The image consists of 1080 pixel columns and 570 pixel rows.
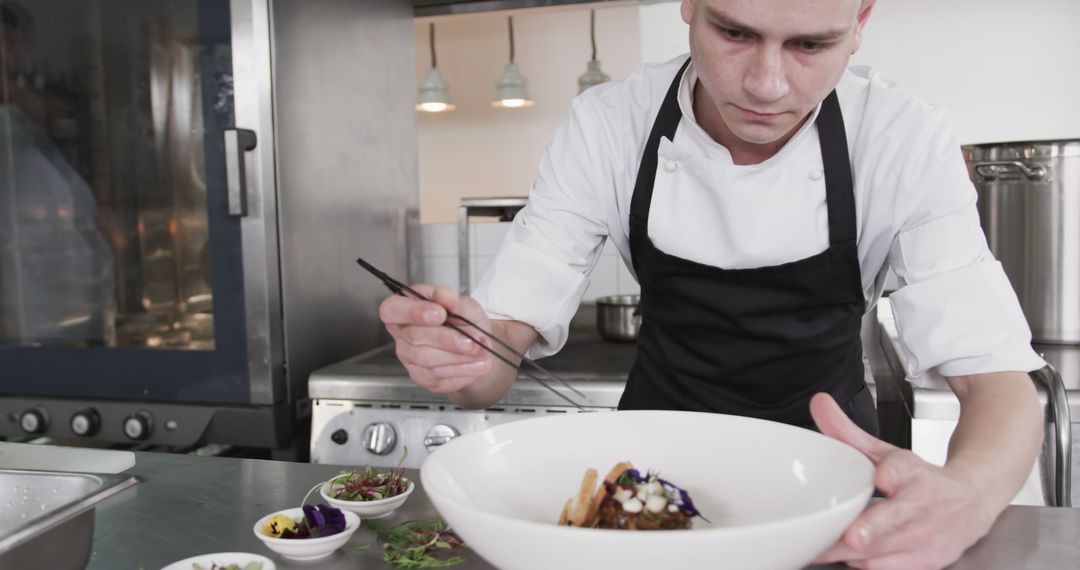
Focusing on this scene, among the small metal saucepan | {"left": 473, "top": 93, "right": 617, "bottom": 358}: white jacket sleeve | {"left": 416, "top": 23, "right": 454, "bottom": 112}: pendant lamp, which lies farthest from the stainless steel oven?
{"left": 416, "top": 23, "right": 454, "bottom": 112}: pendant lamp

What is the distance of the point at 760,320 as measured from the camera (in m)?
1.46

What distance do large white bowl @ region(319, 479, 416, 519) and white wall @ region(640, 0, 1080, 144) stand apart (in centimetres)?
225

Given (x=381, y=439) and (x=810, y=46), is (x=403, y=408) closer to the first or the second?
(x=381, y=439)

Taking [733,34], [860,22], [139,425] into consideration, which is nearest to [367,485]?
[733,34]

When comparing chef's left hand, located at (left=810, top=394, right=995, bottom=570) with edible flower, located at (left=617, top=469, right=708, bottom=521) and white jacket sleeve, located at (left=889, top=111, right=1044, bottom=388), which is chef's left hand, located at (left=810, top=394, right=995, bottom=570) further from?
white jacket sleeve, located at (left=889, top=111, right=1044, bottom=388)

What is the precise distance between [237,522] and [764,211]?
3.00 feet

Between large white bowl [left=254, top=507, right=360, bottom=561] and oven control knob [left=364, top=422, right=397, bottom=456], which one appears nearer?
large white bowl [left=254, top=507, right=360, bottom=561]

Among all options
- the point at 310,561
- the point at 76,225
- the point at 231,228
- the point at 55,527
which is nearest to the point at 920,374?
the point at 310,561

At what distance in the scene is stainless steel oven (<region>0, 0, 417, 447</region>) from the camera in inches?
89.2

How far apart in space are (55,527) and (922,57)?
2730 millimetres

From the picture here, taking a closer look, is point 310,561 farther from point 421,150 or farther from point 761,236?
point 421,150

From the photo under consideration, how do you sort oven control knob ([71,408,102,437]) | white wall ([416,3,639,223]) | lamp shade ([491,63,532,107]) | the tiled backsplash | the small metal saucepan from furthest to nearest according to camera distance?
white wall ([416,3,639,223]) < lamp shade ([491,63,532,107]) < the tiled backsplash < the small metal saucepan < oven control knob ([71,408,102,437])

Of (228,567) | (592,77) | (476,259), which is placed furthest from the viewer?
(592,77)

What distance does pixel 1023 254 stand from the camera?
7.16ft
